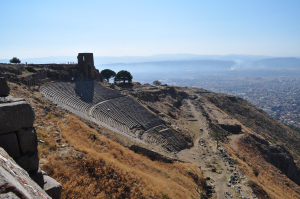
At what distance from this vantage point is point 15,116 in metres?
4.89

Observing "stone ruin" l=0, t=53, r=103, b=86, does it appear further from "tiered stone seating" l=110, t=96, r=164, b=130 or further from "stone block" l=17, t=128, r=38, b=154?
"stone block" l=17, t=128, r=38, b=154

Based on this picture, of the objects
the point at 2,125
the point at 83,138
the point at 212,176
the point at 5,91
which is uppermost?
the point at 5,91

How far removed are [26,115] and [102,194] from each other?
15.2 ft

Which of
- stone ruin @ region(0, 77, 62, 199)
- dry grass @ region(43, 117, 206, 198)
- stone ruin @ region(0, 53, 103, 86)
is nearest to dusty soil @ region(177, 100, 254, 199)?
dry grass @ region(43, 117, 206, 198)

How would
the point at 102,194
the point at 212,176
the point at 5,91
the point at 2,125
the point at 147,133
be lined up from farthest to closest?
1. the point at 147,133
2. the point at 212,176
3. the point at 102,194
4. the point at 5,91
5. the point at 2,125

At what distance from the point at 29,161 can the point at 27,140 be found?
0.61 meters

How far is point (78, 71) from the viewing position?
37.5 meters

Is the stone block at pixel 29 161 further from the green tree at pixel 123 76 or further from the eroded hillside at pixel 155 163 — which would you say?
the green tree at pixel 123 76

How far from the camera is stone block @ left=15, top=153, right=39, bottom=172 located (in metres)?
5.30

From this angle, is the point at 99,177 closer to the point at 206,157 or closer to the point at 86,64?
the point at 206,157

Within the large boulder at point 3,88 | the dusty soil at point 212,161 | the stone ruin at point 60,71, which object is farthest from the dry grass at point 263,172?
the stone ruin at point 60,71

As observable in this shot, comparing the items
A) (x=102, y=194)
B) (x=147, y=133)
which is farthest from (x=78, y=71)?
(x=102, y=194)

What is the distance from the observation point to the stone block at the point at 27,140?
17.0 feet

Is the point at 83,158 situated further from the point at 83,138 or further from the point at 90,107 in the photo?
the point at 90,107
